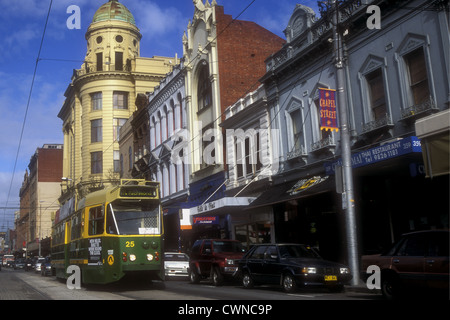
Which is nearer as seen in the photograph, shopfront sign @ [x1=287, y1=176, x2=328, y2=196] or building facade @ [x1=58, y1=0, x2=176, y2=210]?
shopfront sign @ [x1=287, y1=176, x2=328, y2=196]

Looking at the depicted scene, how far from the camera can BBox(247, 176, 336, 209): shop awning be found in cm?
1963

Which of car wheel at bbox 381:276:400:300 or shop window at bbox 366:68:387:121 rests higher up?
shop window at bbox 366:68:387:121

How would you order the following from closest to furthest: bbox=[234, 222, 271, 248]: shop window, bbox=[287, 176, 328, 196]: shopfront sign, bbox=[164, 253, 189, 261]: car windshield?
bbox=[287, 176, 328, 196]: shopfront sign, bbox=[164, 253, 189, 261]: car windshield, bbox=[234, 222, 271, 248]: shop window

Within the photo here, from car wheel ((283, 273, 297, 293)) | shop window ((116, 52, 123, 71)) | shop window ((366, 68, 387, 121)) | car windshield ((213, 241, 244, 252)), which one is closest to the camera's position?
car wheel ((283, 273, 297, 293))

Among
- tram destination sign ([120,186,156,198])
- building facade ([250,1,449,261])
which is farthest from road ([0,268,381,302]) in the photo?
building facade ([250,1,449,261])

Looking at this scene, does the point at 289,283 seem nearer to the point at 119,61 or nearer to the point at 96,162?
the point at 96,162

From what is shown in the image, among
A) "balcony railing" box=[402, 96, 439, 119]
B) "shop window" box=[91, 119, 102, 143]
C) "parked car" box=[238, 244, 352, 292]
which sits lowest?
"parked car" box=[238, 244, 352, 292]

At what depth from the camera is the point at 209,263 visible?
64.6 feet

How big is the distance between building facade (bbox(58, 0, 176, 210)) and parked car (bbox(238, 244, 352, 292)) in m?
41.7

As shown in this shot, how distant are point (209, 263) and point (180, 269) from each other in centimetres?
461

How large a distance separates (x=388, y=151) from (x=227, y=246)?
7.68 metres

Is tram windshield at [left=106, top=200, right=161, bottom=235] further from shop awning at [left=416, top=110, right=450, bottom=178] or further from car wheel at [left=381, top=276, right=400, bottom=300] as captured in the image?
shop awning at [left=416, top=110, right=450, bottom=178]

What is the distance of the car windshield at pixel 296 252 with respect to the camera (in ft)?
52.4

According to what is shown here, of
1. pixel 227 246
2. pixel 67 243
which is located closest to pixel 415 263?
pixel 227 246
